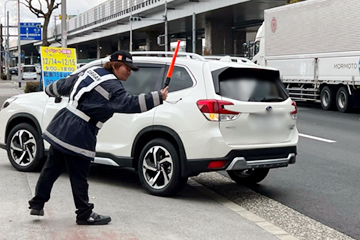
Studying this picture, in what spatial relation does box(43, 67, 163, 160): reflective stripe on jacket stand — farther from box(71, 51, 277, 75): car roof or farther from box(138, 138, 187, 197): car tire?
box(71, 51, 277, 75): car roof

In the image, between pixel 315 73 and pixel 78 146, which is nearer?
pixel 78 146

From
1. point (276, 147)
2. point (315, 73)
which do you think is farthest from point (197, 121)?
point (315, 73)

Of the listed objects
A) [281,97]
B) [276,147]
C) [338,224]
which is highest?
[281,97]

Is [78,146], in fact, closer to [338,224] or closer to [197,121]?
[197,121]

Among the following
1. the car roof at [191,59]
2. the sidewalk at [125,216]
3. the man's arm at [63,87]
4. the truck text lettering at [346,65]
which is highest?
the car roof at [191,59]

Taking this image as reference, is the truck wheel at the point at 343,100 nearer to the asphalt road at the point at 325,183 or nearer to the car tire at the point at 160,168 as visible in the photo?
the asphalt road at the point at 325,183

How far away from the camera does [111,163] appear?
761 cm

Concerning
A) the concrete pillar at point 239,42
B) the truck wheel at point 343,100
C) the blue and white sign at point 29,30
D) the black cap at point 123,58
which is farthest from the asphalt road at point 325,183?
the blue and white sign at point 29,30

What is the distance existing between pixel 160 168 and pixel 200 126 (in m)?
0.75

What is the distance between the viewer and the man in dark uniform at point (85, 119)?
5.41m

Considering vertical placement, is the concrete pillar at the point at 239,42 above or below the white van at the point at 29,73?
above

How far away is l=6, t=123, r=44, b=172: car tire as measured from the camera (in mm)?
8336

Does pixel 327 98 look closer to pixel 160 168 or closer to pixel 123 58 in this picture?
pixel 160 168

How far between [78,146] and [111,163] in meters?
2.13
